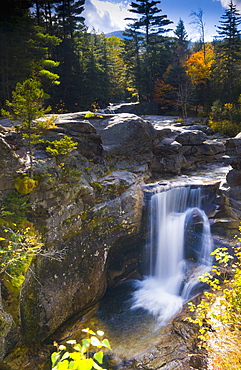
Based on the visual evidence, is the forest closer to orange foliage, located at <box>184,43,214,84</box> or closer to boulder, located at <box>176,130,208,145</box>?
orange foliage, located at <box>184,43,214,84</box>

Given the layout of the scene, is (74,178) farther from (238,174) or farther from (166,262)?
(238,174)

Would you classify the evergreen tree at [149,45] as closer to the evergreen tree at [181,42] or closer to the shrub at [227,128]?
the evergreen tree at [181,42]

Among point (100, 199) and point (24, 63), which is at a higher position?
point (24, 63)

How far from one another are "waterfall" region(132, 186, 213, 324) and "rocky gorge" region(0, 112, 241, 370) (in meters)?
0.73

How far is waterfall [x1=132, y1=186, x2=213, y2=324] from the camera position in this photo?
1135 centimetres

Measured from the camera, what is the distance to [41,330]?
910cm

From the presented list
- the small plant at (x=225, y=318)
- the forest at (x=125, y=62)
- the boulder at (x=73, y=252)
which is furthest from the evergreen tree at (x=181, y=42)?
the small plant at (x=225, y=318)

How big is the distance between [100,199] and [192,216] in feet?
16.9

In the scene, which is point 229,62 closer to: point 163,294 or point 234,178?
point 234,178

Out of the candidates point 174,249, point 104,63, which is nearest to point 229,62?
point 104,63

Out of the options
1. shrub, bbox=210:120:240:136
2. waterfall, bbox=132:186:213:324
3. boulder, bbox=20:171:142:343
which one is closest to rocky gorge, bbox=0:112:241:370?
boulder, bbox=20:171:142:343

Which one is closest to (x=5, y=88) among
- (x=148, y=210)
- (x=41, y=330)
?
(x=148, y=210)

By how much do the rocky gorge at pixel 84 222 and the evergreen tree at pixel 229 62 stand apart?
1740cm

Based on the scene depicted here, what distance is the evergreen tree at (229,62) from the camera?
28.7 m
